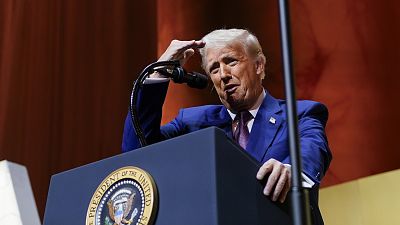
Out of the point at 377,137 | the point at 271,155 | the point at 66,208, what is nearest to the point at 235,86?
the point at 271,155

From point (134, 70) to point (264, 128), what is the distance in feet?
5.10

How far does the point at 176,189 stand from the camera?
87 centimetres

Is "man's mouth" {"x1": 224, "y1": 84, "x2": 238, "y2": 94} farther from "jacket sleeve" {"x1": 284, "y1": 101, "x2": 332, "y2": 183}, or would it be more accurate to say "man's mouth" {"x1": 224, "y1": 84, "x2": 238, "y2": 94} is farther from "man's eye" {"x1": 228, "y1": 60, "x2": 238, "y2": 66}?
"jacket sleeve" {"x1": 284, "y1": 101, "x2": 332, "y2": 183}

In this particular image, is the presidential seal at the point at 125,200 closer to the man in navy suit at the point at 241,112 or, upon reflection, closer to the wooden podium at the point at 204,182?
the wooden podium at the point at 204,182

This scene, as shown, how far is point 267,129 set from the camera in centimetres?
137

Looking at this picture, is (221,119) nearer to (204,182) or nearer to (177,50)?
(177,50)

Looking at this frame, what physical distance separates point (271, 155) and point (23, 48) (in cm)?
147

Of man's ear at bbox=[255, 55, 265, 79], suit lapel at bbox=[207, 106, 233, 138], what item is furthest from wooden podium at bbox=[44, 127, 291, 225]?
man's ear at bbox=[255, 55, 265, 79]

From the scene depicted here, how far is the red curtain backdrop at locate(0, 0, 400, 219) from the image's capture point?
8.00 ft

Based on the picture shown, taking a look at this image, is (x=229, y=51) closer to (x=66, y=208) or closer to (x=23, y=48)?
(x=66, y=208)

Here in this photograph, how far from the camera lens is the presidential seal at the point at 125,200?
0.88 metres

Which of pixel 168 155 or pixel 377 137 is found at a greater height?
pixel 168 155

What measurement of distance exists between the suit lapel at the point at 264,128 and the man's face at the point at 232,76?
0.06 meters

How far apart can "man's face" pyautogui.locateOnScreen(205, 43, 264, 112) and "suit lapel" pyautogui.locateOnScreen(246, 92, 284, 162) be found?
0.06 meters
